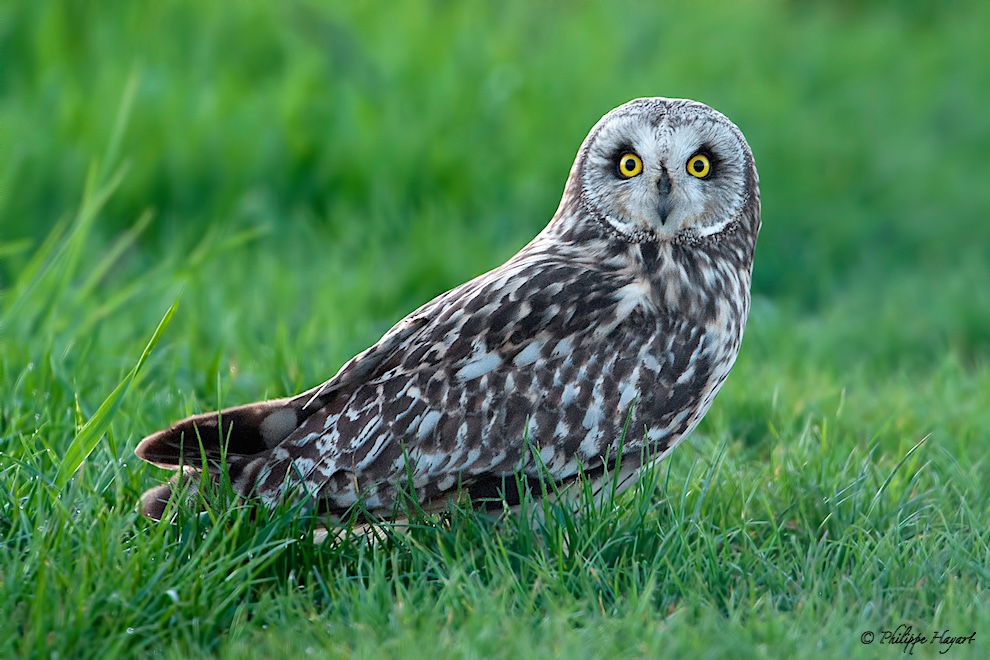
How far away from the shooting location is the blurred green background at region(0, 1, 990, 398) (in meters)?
6.80

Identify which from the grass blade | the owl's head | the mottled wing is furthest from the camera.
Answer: the owl's head

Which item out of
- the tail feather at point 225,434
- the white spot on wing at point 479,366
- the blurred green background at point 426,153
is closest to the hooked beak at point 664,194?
the white spot on wing at point 479,366

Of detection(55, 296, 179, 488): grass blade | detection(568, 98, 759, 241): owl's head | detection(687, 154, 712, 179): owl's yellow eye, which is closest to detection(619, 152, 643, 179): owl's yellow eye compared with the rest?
detection(568, 98, 759, 241): owl's head

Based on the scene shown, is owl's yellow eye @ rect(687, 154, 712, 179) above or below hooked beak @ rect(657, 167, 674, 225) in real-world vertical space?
above

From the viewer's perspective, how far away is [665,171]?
11.7 feet

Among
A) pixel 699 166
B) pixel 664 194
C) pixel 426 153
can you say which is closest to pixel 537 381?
pixel 664 194

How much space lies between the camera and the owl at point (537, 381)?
3344mm

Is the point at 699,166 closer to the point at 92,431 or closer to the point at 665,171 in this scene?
the point at 665,171

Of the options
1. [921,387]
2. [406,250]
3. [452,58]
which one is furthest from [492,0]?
[921,387]

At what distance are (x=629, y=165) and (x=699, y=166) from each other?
0.71ft

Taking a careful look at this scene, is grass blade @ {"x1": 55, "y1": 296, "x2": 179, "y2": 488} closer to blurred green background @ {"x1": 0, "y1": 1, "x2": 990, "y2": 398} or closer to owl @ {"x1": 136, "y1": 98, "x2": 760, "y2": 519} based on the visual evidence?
owl @ {"x1": 136, "y1": 98, "x2": 760, "y2": 519}

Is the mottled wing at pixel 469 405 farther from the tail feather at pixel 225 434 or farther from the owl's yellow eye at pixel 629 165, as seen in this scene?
the owl's yellow eye at pixel 629 165

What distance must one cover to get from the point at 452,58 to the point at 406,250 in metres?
2.34

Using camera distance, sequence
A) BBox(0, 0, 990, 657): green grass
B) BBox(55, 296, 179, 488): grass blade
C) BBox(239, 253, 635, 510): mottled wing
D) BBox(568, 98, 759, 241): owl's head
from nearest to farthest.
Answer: BBox(0, 0, 990, 657): green grass → BBox(55, 296, 179, 488): grass blade → BBox(239, 253, 635, 510): mottled wing → BBox(568, 98, 759, 241): owl's head
